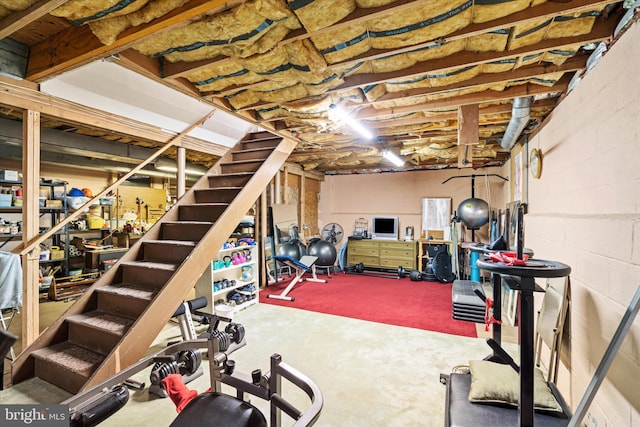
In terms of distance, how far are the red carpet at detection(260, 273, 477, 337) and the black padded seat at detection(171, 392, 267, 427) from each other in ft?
9.98

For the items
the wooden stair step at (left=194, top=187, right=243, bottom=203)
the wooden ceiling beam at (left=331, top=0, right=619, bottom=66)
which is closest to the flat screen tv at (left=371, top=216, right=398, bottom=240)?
the wooden stair step at (left=194, top=187, right=243, bottom=203)

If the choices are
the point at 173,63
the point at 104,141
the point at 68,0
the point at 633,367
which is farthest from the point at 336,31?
the point at 104,141

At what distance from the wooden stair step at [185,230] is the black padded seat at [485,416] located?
2599 millimetres

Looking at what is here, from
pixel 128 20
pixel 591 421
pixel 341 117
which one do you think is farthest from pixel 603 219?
pixel 128 20

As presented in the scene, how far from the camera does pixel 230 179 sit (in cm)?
393

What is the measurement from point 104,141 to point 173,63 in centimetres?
286

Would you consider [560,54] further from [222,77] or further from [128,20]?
[128,20]

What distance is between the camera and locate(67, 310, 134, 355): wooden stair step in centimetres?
229

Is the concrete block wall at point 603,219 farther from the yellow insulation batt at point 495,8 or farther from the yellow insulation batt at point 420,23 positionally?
the yellow insulation batt at point 420,23

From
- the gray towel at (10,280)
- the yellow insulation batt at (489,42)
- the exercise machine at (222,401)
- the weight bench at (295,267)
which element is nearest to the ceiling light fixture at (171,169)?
the weight bench at (295,267)

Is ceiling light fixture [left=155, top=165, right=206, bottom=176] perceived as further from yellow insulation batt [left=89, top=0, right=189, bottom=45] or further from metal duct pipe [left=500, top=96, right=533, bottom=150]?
metal duct pipe [left=500, top=96, right=533, bottom=150]

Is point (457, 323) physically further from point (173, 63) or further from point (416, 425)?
point (173, 63)

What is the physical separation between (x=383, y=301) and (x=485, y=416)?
10.8ft

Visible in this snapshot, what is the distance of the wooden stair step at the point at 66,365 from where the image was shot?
211 centimetres
